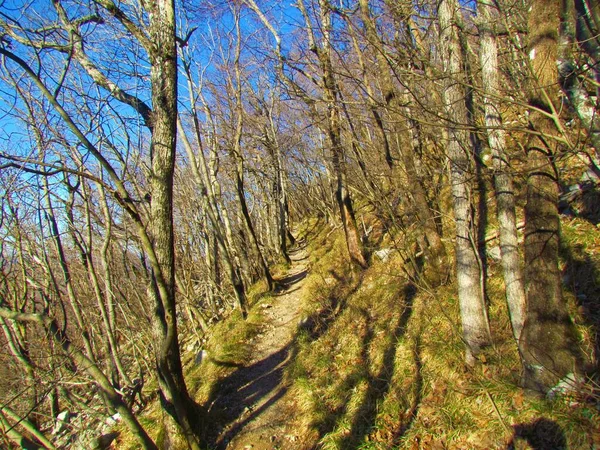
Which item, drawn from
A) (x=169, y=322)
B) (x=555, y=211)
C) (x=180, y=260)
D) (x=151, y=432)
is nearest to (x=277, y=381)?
(x=151, y=432)

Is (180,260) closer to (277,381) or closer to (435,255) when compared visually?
(277,381)

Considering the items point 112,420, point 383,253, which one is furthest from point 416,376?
point 112,420

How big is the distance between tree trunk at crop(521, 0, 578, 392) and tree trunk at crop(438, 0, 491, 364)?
2.59 ft

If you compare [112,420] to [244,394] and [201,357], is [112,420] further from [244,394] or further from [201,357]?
[244,394]

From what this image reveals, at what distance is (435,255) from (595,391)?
325 cm

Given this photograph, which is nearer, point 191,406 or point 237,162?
point 191,406

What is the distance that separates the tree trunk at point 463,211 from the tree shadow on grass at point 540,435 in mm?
978

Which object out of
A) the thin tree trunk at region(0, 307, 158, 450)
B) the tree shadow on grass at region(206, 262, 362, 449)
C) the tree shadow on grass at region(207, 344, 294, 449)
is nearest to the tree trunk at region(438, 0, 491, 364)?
the tree shadow on grass at region(206, 262, 362, 449)

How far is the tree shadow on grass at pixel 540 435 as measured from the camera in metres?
2.88

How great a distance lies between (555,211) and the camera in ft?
10.4

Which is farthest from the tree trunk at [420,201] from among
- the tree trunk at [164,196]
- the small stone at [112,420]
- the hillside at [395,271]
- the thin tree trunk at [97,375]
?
the small stone at [112,420]

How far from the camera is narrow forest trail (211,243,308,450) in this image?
5.00m

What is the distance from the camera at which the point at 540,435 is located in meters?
2.99

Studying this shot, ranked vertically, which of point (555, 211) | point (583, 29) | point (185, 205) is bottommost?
point (555, 211)
